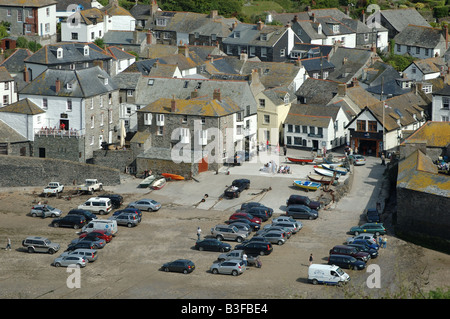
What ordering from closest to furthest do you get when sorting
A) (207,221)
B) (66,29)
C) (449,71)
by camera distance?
(207,221), (449,71), (66,29)

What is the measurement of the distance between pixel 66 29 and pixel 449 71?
54.6 meters

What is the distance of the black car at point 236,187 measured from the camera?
8950 cm

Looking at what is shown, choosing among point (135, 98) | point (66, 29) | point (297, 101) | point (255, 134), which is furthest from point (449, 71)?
point (66, 29)

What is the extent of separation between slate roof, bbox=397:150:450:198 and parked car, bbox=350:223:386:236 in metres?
3.95

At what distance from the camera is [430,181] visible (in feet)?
263

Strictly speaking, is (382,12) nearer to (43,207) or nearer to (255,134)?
(255,134)

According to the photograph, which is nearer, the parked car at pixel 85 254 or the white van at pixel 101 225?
the parked car at pixel 85 254

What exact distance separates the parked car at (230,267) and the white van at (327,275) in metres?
5.15

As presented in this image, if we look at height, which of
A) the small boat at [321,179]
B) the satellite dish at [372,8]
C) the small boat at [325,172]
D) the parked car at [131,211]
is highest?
the satellite dish at [372,8]

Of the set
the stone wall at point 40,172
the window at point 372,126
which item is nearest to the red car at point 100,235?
the stone wall at point 40,172

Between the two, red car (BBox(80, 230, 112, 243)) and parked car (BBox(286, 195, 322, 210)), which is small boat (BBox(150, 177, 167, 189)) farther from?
red car (BBox(80, 230, 112, 243))

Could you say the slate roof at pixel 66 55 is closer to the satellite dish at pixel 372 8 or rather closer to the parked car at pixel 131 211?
the parked car at pixel 131 211

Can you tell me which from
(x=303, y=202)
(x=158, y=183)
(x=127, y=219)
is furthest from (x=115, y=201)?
(x=303, y=202)

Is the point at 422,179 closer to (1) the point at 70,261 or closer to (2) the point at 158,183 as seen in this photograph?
(2) the point at 158,183
